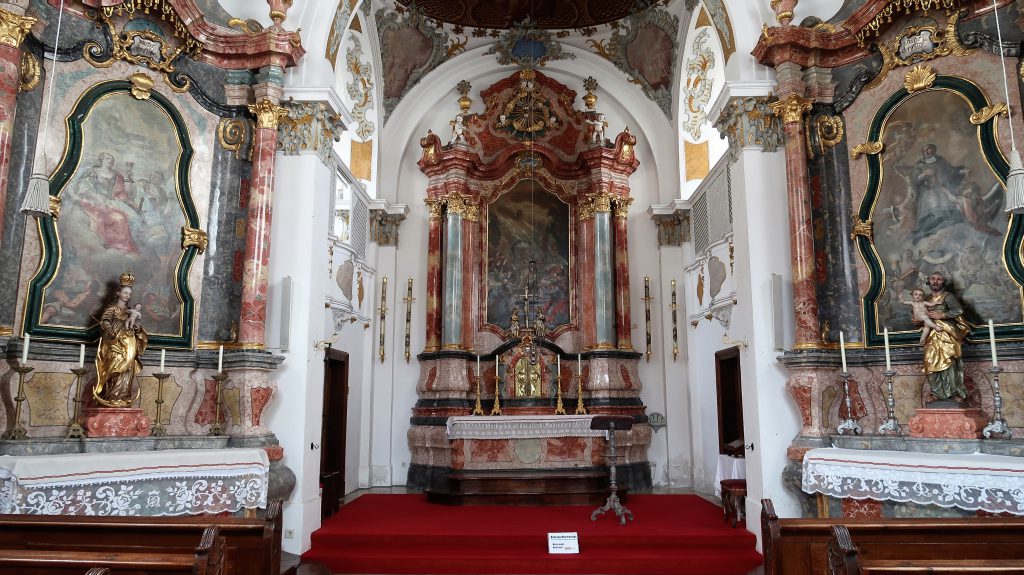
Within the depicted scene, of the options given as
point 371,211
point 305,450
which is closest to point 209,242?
point 305,450

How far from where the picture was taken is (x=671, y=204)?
11.7 m

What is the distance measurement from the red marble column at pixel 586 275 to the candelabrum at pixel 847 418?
4640 millimetres

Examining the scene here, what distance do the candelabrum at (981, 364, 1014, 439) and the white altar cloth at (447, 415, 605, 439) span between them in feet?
15.5

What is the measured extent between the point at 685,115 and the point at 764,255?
16.4 feet

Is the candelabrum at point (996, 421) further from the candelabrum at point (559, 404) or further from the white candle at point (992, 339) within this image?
the candelabrum at point (559, 404)

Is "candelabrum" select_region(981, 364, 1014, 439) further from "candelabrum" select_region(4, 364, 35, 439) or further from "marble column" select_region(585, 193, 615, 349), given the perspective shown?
"candelabrum" select_region(4, 364, 35, 439)

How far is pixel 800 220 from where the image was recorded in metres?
7.31

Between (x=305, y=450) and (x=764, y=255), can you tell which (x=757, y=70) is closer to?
(x=764, y=255)

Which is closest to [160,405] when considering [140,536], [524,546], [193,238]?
[193,238]

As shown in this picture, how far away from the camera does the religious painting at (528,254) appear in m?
11.9

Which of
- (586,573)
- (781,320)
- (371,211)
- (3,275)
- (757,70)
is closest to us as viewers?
(3,275)

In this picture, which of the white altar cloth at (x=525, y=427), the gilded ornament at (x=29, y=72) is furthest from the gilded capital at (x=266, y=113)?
the white altar cloth at (x=525, y=427)

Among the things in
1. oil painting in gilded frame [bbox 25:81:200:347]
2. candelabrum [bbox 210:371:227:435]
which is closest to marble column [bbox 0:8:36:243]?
oil painting in gilded frame [bbox 25:81:200:347]

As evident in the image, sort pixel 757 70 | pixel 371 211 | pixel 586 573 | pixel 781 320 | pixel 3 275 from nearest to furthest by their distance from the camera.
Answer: pixel 3 275 → pixel 586 573 → pixel 781 320 → pixel 757 70 → pixel 371 211
